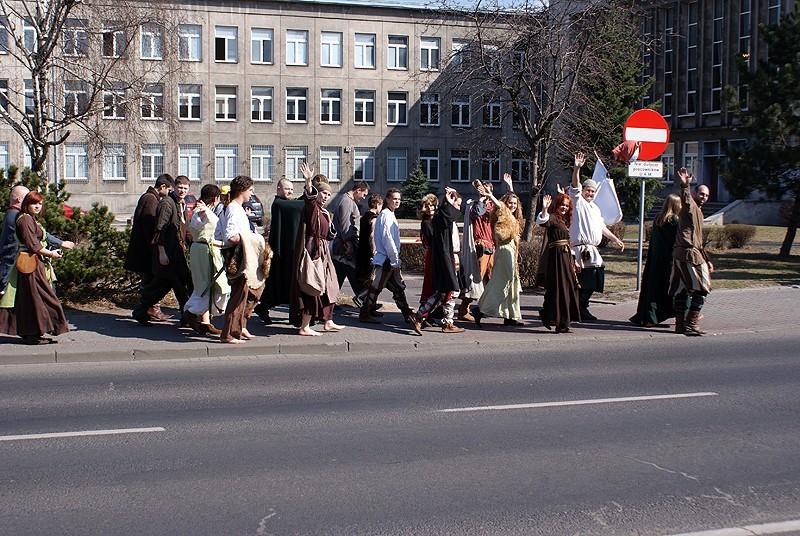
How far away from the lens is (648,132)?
15.8 meters

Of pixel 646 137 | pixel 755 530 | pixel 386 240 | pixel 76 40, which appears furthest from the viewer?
pixel 76 40

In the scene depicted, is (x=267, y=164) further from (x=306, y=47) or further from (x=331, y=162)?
(x=306, y=47)

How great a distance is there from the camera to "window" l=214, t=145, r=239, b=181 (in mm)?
53906

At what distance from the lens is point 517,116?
24.3 meters

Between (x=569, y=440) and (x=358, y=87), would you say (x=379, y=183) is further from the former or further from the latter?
(x=569, y=440)

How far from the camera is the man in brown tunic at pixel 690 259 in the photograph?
41.4 feet

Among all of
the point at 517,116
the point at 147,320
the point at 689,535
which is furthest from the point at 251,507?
the point at 517,116

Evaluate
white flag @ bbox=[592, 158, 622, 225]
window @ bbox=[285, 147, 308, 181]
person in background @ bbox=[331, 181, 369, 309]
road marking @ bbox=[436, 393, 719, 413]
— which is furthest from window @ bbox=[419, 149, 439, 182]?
road marking @ bbox=[436, 393, 719, 413]

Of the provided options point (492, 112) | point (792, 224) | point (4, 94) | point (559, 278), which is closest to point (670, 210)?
point (559, 278)

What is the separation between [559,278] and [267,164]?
43.6 metres

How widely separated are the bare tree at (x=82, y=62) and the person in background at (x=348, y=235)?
19.0 feet

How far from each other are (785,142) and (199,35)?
3670 centimetres

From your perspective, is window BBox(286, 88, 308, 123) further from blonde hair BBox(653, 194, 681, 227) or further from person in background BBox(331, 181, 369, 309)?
blonde hair BBox(653, 194, 681, 227)

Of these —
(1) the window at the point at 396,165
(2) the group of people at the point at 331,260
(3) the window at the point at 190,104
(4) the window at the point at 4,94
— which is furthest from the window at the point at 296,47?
(2) the group of people at the point at 331,260
